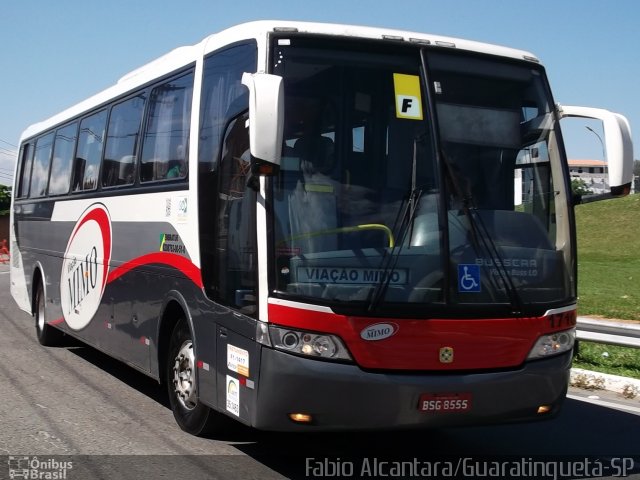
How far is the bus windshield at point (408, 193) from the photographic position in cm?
605

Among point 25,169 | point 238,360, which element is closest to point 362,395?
point 238,360

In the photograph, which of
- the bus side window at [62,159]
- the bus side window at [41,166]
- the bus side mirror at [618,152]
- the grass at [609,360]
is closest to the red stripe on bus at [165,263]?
the bus side window at [62,159]

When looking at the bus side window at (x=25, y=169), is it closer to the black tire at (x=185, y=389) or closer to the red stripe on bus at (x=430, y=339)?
the black tire at (x=185, y=389)

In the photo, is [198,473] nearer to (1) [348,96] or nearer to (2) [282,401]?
(2) [282,401]

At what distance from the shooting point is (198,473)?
21.2 feet

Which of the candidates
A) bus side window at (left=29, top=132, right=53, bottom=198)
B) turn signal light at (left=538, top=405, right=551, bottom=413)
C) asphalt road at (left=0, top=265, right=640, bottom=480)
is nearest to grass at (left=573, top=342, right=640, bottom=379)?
asphalt road at (left=0, top=265, right=640, bottom=480)

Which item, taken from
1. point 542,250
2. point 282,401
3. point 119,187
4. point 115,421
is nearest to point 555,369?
point 542,250

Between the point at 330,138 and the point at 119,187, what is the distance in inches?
157

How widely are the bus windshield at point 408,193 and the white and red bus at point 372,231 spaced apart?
0.04 feet

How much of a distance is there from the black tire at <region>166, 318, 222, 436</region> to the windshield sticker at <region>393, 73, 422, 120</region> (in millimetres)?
2679

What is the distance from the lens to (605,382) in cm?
1042

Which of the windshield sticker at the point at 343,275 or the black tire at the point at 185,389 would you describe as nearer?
the windshield sticker at the point at 343,275

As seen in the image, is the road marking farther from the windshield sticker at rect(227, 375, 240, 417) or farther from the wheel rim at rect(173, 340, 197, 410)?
the windshield sticker at rect(227, 375, 240, 417)

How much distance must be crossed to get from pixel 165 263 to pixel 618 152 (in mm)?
3950
